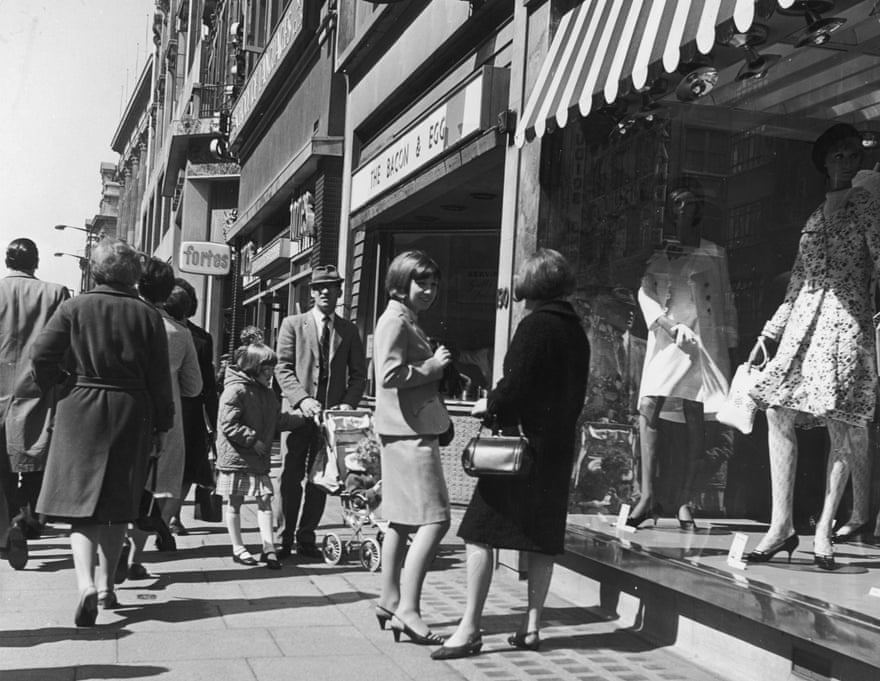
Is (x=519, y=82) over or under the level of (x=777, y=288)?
over

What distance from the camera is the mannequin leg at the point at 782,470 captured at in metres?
5.45

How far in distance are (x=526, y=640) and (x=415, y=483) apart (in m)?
0.87

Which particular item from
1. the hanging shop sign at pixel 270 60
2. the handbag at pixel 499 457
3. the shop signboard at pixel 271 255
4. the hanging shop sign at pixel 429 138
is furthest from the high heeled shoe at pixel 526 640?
the shop signboard at pixel 271 255

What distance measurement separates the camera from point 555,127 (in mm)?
6852

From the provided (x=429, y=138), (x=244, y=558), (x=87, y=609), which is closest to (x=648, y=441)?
(x=244, y=558)

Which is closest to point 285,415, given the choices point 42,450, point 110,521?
point 42,450

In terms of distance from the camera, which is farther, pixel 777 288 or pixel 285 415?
pixel 285 415

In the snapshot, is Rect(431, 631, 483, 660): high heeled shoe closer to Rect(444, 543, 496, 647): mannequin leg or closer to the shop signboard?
Rect(444, 543, 496, 647): mannequin leg

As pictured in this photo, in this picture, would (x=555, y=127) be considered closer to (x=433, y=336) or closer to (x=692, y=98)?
(x=692, y=98)

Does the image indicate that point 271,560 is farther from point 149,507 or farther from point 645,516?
point 645,516

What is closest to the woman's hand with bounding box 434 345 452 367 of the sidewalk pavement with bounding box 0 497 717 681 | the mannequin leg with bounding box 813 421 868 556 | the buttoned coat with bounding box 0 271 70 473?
the sidewalk pavement with bounding box 0 497 717 681

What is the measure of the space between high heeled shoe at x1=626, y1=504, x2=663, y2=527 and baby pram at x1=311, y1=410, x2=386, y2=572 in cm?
166

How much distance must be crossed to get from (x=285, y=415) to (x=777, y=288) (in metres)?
3.27

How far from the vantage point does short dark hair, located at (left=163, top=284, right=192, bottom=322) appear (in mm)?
7179
